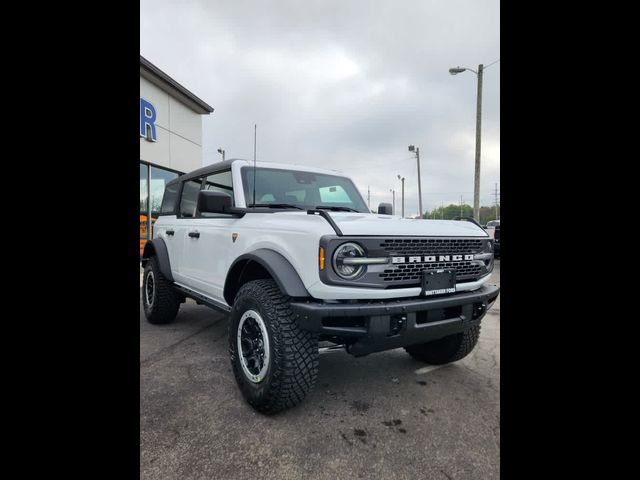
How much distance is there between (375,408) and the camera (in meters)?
2.42

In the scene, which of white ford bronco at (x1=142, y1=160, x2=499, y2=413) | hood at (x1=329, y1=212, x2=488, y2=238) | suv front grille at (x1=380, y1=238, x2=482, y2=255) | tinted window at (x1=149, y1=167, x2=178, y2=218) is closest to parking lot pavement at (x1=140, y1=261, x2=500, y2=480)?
white ford bronco at (x1=142, y1=160, x2=499, y2=413)

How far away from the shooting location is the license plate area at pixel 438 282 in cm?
221

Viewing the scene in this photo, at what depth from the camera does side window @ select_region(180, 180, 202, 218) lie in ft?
12.9

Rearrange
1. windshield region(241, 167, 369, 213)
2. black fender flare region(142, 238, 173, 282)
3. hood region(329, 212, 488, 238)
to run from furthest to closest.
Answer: black fender flare region(142, 238, 173, 282)
windshield region(241, 167, 369, 213)
hood region(329, 212, 488, 238)

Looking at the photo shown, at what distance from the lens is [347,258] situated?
2.02 meters

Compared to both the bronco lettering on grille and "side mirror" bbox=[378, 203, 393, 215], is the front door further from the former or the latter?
"side mirror" bbox=[378, 203, 393, 215]

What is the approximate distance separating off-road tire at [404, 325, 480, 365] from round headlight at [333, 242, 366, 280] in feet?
4.48

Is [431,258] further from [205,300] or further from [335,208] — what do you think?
[205,300]

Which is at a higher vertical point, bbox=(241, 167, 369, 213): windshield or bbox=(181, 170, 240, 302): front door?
bbox=(241, 167, 369, 213): windshield

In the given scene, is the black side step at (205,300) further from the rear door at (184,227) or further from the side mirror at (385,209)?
the side mirror at (385,209)

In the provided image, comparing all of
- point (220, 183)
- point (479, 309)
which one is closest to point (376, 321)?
point (479, 309)
